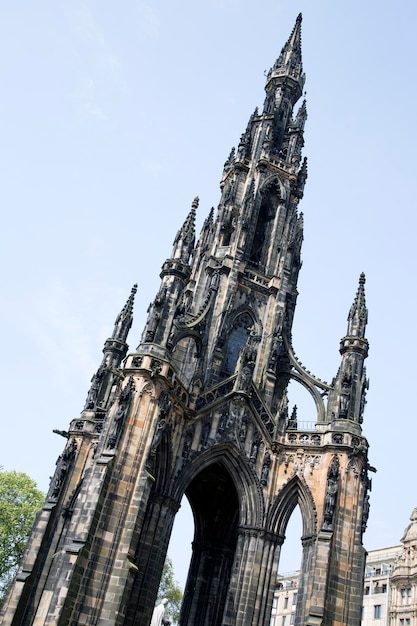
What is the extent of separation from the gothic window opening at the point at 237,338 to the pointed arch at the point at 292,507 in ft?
19.3

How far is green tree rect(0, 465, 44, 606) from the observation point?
35.5 metres

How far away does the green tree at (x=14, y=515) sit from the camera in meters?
35.5

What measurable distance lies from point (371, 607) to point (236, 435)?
29890 millimetres

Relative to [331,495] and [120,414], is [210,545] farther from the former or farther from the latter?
[120,414]

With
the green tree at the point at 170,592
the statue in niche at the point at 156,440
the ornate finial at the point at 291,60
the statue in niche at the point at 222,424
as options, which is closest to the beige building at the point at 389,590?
the green tree at the point at 170,592

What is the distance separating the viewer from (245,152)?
3447cm

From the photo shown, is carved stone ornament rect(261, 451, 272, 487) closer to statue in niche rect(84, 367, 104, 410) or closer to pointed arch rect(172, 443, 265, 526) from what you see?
pointed arch rect(172, 443, 265, 526)

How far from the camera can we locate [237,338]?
2941cm

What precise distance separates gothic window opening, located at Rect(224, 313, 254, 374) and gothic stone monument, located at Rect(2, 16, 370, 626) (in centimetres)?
6

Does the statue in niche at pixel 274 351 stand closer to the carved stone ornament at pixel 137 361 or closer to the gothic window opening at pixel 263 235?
the gothic window opening at pixel 263 235

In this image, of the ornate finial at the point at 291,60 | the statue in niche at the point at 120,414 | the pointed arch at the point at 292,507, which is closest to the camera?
the statue in niche at the point at 120,414

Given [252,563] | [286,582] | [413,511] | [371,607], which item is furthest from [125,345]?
[286,582]

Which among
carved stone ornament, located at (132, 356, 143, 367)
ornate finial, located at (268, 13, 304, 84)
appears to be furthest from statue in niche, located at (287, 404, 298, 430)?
ornate finial, located at (268, 13, 304, 84)

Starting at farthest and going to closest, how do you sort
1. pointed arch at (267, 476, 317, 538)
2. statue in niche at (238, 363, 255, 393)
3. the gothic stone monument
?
1. statue in niche at (238, 363, 255, 393)
2. pointed arch at (267, 476, 317, 538)
3. the gothic stone monument
